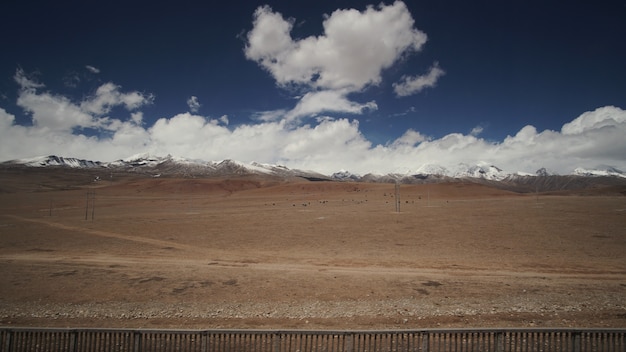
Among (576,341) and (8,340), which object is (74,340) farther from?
(576,341)

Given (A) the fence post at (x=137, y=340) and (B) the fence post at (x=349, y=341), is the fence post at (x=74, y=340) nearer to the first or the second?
(A) the fence post at (x=137, y=340)

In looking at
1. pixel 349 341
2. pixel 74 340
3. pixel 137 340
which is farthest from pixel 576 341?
pixel 74 340

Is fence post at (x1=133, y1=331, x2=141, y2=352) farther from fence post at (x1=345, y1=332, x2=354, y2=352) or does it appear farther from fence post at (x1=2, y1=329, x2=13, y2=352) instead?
fence post at (x1=345, y1=332, x2=354, y2=352)

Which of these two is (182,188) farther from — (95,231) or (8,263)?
(8,263)

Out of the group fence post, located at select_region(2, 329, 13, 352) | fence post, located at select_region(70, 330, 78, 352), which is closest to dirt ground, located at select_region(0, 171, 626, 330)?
fence post, located at select_region(70, 330, 78, 352)

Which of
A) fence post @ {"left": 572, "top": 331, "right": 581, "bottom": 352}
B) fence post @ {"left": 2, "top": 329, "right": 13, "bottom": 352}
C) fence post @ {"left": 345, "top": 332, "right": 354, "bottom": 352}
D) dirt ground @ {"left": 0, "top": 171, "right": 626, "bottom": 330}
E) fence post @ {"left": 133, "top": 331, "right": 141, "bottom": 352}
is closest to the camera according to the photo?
fence post @ {"left": 345, "top": 332, "right": 354, "bottom": 352}

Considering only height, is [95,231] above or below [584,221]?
below

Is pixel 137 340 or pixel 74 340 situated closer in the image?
pixel 137 340

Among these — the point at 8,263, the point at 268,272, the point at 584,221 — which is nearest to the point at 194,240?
the point at 8,263

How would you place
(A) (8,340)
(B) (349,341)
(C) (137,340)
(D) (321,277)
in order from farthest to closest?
(D) (321,277) → (A) (8,340) → (C) (137,340) → (B) (349,341)

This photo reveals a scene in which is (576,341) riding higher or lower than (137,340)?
higher

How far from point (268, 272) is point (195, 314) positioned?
284 inches

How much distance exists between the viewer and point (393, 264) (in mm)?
22625

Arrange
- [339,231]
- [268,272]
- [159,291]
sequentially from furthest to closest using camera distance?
1. [339,231]
2. [268,272]
3. [159,291]
